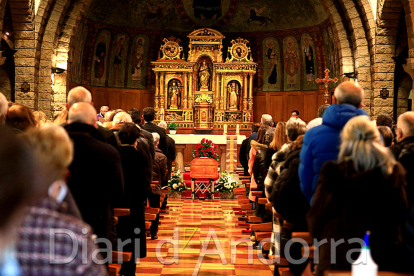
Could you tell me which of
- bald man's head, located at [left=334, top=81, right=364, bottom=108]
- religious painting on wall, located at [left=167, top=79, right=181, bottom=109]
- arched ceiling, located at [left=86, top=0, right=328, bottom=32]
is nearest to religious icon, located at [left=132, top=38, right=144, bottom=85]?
arched ceiling, located at [left=86, top=0, right=328, bottom=32]

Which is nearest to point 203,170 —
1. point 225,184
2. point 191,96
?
point 225,184

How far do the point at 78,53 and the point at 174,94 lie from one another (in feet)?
11.8

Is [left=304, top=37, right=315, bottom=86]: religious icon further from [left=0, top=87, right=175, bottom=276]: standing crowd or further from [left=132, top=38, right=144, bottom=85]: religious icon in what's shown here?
[left=0, top=87, right=175, bottom=276]: standing crowd

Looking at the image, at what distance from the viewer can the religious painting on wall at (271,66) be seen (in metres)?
19.2

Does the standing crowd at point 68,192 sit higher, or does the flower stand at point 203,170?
the standing crowd at point 68,192

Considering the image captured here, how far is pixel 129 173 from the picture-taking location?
517 centimetres

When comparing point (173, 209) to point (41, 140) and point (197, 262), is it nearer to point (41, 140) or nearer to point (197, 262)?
point (197, 262)

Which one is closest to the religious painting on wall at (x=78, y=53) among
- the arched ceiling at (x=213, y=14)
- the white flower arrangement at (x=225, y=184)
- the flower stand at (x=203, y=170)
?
the arched ceiling at (x=213, y=14)

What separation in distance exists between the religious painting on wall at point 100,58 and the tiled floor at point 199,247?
350 inches

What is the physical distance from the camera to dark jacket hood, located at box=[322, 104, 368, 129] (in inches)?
152

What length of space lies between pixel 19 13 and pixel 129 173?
8.94 metres

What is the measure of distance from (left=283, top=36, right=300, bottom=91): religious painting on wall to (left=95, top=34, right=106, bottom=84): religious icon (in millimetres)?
6468

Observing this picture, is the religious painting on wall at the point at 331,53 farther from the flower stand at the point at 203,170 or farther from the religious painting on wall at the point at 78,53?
the religious painting on wall at the point at 78,53

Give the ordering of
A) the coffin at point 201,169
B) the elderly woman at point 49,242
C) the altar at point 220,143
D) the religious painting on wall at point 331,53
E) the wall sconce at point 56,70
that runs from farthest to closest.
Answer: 1. the religious painting on wall at point 331,53
2. the altar at point 220,143
3. the wall sconce at point 56,70
4. the coffin at point 201,169
5. the elderly woman at point 49,242
